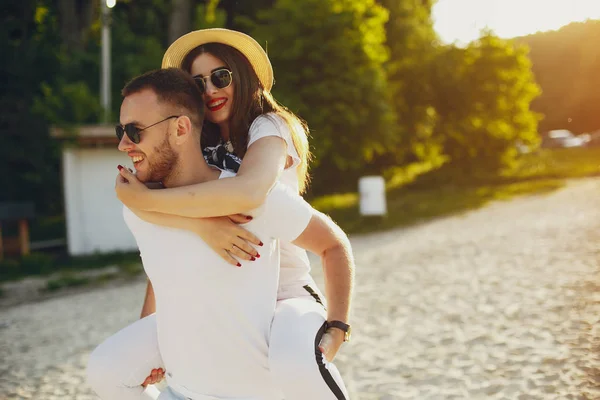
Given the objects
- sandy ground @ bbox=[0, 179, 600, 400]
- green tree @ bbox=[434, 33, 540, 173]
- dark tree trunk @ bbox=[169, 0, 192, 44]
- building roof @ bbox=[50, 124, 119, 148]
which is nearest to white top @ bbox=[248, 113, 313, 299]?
sandy ground @ bbox=[0, 179, 600, 400]

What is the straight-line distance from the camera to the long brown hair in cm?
250

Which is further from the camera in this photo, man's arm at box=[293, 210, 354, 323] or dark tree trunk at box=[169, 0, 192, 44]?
dark tree trunk at box=[169, 0, 192, 44]

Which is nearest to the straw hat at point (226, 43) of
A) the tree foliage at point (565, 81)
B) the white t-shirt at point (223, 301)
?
the white t-shirt at point (223, 301)

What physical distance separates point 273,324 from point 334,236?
1.11ft

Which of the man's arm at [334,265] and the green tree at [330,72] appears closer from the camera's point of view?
the man's arm at [334,265]

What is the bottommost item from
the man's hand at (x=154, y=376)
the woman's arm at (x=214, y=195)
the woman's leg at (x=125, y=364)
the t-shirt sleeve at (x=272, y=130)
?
the man's hand at (x=154, y=376)

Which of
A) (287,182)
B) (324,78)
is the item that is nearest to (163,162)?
(287,182)

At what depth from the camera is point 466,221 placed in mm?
13492

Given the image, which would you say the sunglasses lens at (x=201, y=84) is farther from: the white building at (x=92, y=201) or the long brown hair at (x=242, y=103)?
the white building at (x=92, y=201)

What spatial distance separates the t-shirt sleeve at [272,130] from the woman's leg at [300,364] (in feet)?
1.96

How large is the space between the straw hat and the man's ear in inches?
21.3

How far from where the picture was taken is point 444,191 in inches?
794

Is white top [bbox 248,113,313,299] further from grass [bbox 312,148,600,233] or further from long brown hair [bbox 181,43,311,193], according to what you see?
grass [bbox 312,148,600,233]

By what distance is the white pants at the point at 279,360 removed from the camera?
6.33 ft
